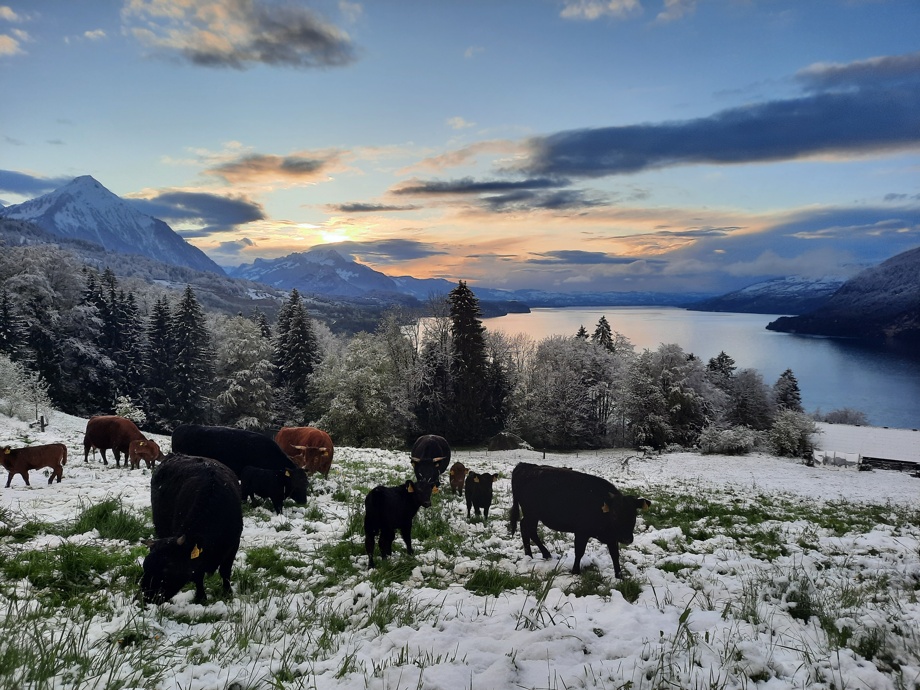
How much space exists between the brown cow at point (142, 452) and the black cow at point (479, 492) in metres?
10.8

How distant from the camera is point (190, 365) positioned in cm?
4575

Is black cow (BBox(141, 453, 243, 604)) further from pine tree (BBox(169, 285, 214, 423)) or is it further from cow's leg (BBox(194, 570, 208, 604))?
pine tree (BBox(169, 285, 214, 423))

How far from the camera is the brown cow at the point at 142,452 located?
14.6 metres

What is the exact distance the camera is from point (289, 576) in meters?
6.67

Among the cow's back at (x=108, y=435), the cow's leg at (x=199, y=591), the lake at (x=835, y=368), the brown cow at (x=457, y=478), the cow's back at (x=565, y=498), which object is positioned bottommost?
the lake at (x=835, y=368)

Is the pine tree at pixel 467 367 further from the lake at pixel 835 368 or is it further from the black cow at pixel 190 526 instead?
the black cow at pixel 190 526

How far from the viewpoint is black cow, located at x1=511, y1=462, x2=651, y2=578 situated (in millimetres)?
7176

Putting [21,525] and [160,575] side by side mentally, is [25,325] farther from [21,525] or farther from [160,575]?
[160,575]

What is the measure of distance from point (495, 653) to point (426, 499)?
4.35 metres

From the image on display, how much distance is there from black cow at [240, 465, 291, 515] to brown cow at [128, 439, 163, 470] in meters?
6.55

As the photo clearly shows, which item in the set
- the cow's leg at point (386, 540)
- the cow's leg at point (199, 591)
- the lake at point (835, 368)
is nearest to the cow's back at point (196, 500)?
the cow's leg at point (199, 591)

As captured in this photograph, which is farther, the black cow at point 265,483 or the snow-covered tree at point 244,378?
the snow-covered tree at point 244,378

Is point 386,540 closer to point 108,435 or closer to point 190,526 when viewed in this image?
point 190,526

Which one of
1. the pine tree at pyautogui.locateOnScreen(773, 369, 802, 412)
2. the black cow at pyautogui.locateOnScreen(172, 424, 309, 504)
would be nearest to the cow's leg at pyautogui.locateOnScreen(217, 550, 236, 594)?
the black cow at pyautogui.locateOnScreen(172, 424, 309, 504)
